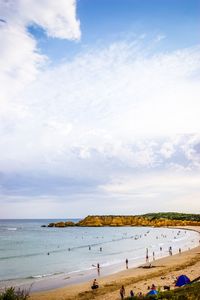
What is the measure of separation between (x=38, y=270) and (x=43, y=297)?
51.7ft

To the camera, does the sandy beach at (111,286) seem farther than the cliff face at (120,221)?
No

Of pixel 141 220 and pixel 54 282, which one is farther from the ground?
pixel 141 220

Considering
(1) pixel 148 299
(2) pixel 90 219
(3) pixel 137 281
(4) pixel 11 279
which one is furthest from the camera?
(2) pixel 90 219

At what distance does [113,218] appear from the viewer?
557ft

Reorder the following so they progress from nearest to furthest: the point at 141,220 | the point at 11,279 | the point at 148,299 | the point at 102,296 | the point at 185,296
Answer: the point at 185,296
the point at 148,299
the point at 102,296
the point at 11,279
the point at 141,220

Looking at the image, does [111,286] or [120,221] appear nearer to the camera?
[111,286]

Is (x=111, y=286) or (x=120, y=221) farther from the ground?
(x=120, y=221)

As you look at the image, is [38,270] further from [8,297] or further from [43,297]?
[8,297]

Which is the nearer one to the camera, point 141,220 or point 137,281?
point 137,281

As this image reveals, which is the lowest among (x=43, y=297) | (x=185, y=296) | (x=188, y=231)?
(x=43, y=297)

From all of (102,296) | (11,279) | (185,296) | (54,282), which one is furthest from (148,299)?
(11,279)

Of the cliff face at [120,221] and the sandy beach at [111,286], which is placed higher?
the cliff face at [120,221]

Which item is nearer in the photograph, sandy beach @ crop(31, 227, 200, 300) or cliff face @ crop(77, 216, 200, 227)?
sandy beach @ crop(31, 227, 200, 300)

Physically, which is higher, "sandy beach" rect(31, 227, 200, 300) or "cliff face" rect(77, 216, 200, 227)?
"cliff face" rect(77, 216, 200, 227)
